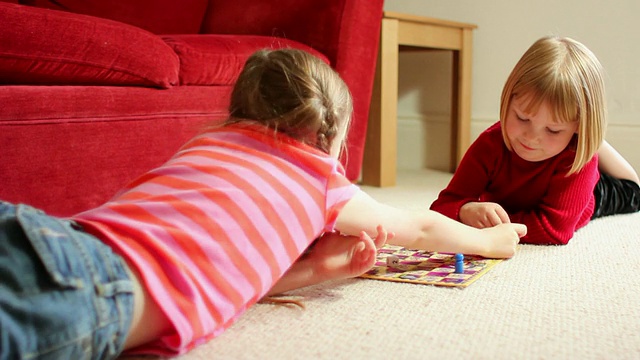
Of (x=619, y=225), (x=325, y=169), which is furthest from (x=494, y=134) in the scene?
(x=325, y=169)

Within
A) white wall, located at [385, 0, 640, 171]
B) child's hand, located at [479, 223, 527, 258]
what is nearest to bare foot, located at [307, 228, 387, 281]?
child's hand, located at [479, 223, 527, 258]

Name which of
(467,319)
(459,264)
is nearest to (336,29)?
(459,264)

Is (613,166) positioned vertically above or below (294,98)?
below

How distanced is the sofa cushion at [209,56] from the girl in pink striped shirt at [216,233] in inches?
24.3

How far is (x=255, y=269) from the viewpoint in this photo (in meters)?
0.78

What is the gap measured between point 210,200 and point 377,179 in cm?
150

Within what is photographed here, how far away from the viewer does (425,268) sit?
42.8 inches

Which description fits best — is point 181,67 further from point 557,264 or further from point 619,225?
point 619,225

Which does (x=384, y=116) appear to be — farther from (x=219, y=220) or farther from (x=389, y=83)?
(x=219, y=220)

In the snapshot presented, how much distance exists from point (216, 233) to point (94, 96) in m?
0.70

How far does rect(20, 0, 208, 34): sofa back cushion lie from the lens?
1.89 metres

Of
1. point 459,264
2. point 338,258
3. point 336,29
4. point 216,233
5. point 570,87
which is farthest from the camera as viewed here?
point 336,29

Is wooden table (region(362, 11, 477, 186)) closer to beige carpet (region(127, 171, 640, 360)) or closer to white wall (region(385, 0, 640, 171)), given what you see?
white wall (region(385, 0, 640, 171))

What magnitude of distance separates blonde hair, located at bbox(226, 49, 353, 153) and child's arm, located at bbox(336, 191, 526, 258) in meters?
0.09
